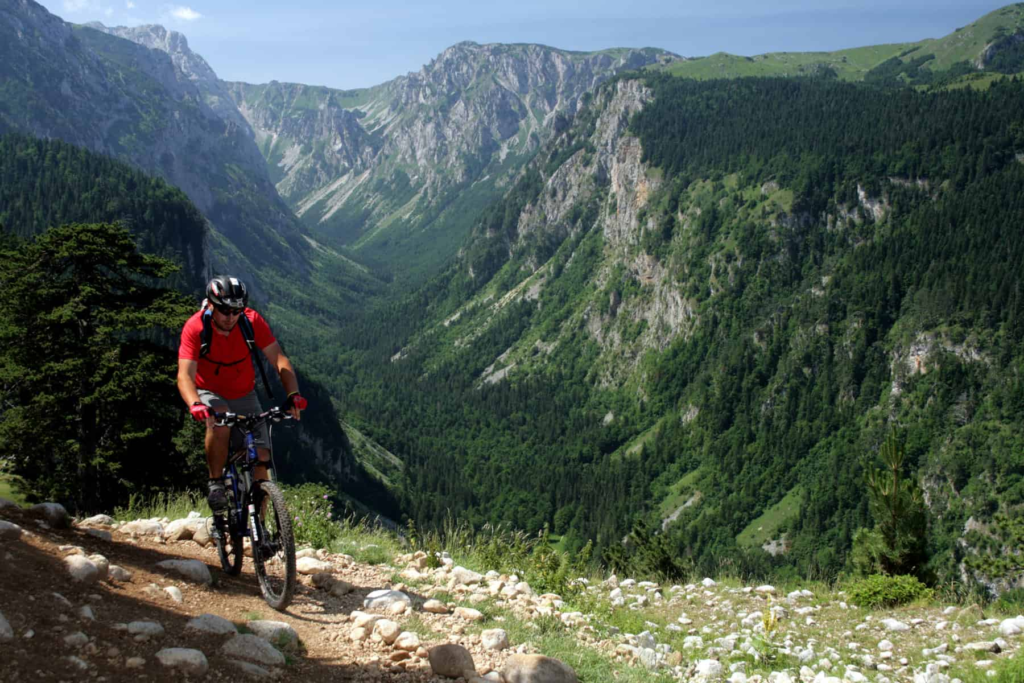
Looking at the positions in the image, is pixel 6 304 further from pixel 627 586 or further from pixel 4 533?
pixel 627 586

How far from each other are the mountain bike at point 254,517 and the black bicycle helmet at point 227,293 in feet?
5.19

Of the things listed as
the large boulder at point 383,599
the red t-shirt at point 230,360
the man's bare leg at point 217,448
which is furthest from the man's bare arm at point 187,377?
the large boulder at point 383,599

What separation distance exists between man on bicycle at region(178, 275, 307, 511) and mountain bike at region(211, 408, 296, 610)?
0.45 ft

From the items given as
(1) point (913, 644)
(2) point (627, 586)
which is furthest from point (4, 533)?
(1) point (913, 644)

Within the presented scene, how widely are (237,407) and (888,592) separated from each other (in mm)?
14462

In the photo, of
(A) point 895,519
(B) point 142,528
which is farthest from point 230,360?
(A) point 895,519

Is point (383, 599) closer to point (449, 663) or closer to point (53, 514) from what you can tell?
point (449, 663)

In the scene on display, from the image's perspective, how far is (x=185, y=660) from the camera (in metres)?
6.68

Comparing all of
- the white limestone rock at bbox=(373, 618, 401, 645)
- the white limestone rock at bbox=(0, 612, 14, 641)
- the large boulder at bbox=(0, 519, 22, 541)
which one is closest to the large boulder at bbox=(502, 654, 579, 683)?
the white limestone rock at bbox=(373, 618, 401, 645)

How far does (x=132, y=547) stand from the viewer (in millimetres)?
10703

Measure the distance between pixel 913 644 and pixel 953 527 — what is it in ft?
564

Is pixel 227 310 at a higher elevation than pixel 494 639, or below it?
higher

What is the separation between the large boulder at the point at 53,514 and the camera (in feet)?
34.9

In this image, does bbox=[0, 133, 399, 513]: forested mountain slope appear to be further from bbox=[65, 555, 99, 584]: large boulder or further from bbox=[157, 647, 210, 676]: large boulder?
bbox=[157, 647, 210, 676]: large boulder
